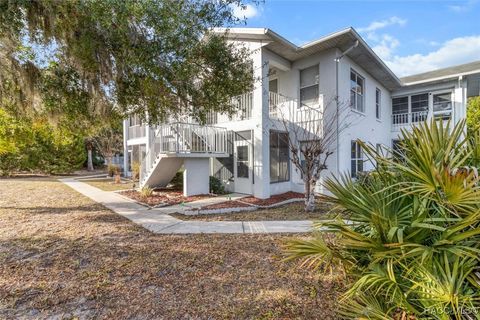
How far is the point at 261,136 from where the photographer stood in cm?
1026

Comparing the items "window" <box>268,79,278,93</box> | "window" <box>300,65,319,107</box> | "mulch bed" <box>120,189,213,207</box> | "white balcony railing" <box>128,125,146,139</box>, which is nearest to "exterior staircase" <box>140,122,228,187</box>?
"mulch bed" <box>120,189,213,207</box>

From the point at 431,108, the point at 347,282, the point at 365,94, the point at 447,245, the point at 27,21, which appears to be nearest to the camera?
the point at 447,245

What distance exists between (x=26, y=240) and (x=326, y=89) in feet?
35.9

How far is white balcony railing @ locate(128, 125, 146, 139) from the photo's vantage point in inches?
747

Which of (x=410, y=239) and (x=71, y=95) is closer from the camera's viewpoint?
(x=410, y=239)

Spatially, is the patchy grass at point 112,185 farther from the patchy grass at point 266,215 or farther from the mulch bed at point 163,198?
the patchy grass at point 266,215

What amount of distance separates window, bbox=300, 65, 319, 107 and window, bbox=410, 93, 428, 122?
28.0 feet

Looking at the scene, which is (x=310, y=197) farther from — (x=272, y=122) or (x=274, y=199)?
(x=272, y=122)

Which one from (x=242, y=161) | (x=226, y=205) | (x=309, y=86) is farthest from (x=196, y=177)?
(x=309, y=86)

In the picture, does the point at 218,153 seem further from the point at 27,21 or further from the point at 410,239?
the point at 410,239

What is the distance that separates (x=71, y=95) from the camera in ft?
→ 23.7

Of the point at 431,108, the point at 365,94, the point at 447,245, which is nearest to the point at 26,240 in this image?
the point at 447,245

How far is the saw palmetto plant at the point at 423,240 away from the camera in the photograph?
7.11 ft

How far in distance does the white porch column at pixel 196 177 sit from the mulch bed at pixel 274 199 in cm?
205
